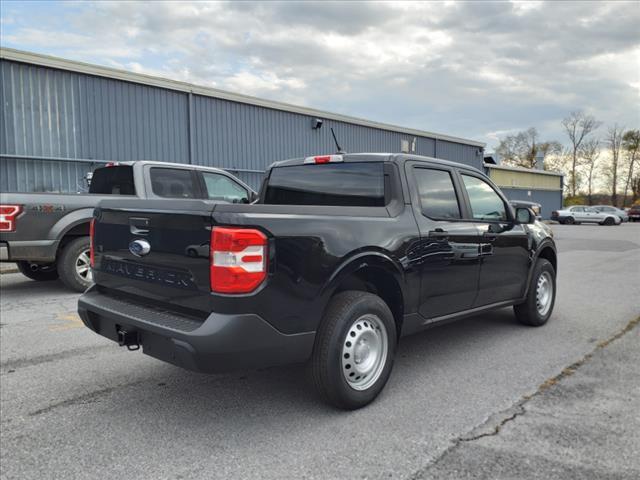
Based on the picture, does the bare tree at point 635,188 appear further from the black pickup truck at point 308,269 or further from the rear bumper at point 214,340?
the rear bumper at point 214,340

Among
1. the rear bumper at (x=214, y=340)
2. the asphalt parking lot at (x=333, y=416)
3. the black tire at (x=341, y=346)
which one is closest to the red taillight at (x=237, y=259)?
the rear bumper at (x=214, y=340)

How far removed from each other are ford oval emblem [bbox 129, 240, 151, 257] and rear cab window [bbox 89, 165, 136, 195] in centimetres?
439

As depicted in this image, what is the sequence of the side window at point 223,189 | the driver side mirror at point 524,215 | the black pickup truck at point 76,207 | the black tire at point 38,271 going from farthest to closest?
the black tire at point 38,271 → the side window at point 223,189 → the black pickup truck at point 76,207 → the driver side mirror at point 524,215

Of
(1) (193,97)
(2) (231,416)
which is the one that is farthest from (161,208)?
(1) (193,97)

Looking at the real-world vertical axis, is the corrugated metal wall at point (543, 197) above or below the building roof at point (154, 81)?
below

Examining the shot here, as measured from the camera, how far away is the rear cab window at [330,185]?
389 cm

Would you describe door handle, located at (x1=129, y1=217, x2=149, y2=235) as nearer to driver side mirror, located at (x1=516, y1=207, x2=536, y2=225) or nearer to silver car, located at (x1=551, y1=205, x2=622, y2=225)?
driver side mirror, located at (x1=516, y1=207, x2=536, y2=225)

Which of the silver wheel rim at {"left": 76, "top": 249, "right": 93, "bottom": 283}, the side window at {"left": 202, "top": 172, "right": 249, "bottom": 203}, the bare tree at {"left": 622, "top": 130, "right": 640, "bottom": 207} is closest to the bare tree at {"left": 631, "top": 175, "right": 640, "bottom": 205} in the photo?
the bare tree at {"left": 622, "top": 130, "right": 640, "bottom": 207}

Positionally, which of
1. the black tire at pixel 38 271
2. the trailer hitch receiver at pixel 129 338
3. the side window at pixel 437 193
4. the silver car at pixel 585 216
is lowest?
the silver car at pixel 585 216

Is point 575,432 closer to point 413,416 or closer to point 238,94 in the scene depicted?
point 413,416

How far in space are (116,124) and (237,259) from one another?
13597 mm

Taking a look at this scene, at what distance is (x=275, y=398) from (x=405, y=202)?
66.6 inches

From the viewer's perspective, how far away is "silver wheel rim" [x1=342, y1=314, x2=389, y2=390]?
10.7 ft

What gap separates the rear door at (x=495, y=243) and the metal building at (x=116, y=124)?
12.4 metres
